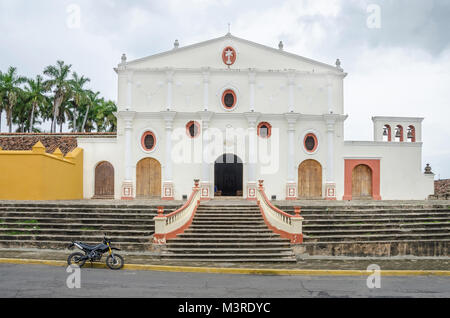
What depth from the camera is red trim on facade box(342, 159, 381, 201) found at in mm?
22078

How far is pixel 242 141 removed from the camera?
21969 mm

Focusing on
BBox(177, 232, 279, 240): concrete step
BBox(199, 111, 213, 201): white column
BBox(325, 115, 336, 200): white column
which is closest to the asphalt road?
BBox(177, 232, 279, 240): concrete step

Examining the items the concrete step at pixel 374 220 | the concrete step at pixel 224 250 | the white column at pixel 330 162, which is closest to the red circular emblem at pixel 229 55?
the white column at pixel 330 162

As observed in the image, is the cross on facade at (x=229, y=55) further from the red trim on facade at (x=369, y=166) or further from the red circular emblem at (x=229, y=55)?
the red trim on facade at (x=369, y=166)

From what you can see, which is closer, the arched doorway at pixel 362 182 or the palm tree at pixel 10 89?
the arched doorway at pixel 362 182

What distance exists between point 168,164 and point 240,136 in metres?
4.31

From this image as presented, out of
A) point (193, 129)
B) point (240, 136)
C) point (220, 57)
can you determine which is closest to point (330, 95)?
point (240, 136)

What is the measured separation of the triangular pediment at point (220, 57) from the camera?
22203 millimetres

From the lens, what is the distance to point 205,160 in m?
21.5

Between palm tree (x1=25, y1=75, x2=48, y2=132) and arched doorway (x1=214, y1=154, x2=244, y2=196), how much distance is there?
89.9ft

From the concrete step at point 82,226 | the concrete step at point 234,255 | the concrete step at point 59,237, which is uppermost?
the concrete step at point 82,226

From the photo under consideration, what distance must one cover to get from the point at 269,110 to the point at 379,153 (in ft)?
22.0

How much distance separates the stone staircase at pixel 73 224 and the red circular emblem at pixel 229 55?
1051 cm
